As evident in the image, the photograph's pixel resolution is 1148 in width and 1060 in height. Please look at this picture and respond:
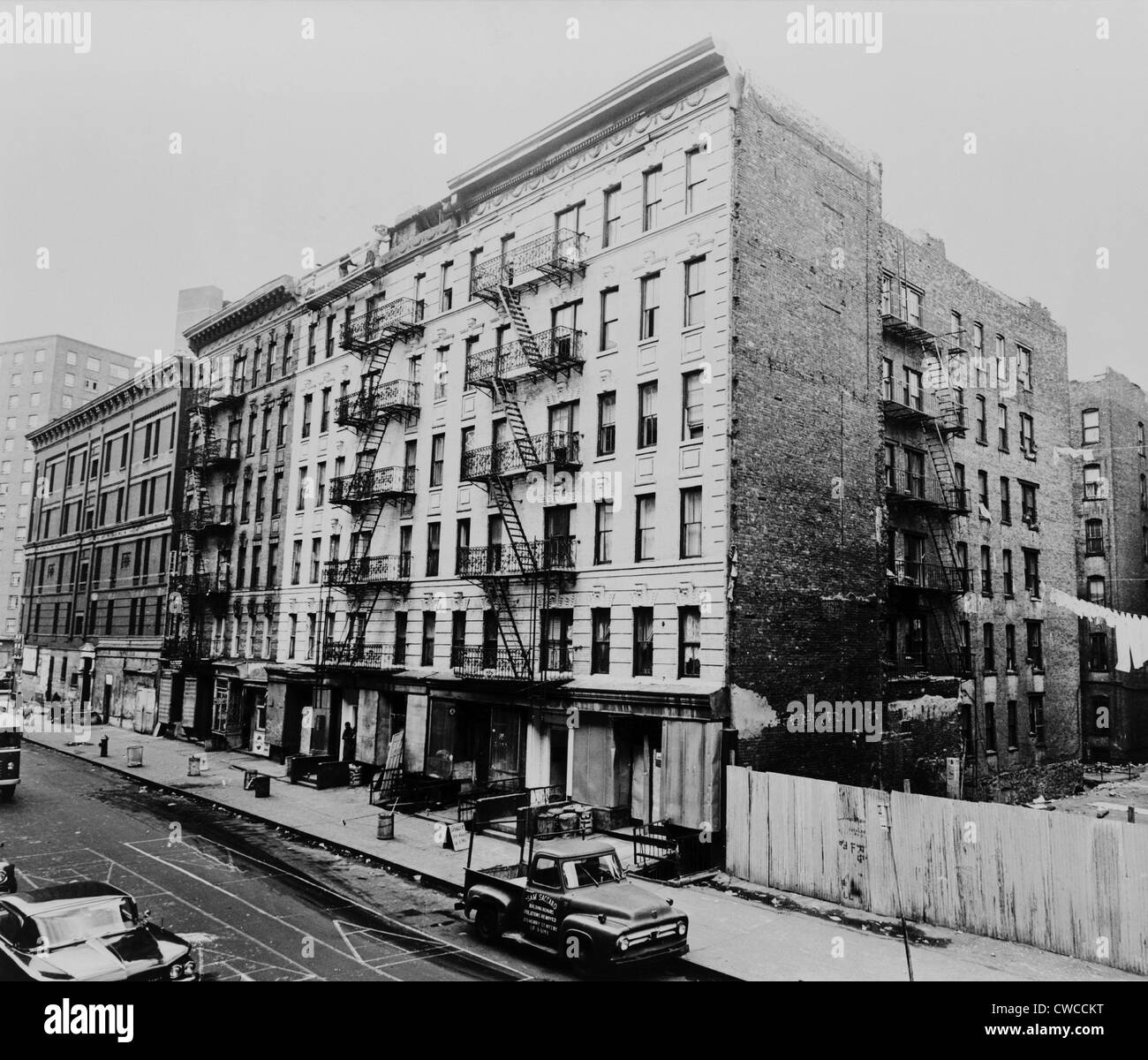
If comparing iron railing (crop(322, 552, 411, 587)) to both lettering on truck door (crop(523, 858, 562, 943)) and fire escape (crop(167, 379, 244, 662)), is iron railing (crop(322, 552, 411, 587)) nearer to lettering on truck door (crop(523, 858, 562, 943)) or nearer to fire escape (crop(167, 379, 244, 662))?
fire escape (crop(167, 379, 244, 662))

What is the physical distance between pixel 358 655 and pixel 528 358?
1418 cm

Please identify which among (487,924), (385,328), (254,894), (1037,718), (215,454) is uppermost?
(385,328)

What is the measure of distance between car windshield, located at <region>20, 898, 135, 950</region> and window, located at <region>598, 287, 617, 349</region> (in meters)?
18.8

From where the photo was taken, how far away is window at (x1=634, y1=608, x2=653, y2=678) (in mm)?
22422

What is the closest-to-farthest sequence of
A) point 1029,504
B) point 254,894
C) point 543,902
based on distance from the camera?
point 543,902
point 254,894
point 1029,504

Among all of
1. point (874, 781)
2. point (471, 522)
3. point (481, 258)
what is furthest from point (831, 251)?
point (874, 781)

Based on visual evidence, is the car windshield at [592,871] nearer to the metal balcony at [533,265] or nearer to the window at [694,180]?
the window at [694,180]

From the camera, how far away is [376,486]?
1281 inches

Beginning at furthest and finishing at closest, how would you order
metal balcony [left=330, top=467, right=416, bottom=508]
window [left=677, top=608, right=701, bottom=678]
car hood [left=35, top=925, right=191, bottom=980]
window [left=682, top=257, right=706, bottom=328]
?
1. metal balcony [left=330, top=467, right=416, bottom=508]
2. window [left=682, top=257, right=706, bottom=328]
3. window [left=677, top=608, right=701, bottom=678]
4. car hood [left=35, top=925, right=191, bottom=980]

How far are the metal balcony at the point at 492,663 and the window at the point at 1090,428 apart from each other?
2830 centimetres

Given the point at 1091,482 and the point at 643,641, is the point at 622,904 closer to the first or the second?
the point at 643,641

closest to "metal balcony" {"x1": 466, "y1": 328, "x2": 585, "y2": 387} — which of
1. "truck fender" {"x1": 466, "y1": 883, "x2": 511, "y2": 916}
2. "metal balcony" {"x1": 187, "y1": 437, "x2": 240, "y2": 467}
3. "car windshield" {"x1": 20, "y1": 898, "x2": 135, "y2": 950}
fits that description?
"truck fender" {"x1": 466, "y1": 883, "x2": 511, "y2": 916}

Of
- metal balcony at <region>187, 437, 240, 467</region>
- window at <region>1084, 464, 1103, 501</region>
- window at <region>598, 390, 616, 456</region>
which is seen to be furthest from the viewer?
metal balcony at <region>187, 437, 240, 467</region>

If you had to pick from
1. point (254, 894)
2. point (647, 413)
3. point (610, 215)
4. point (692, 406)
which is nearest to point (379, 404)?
point (610, 215)
